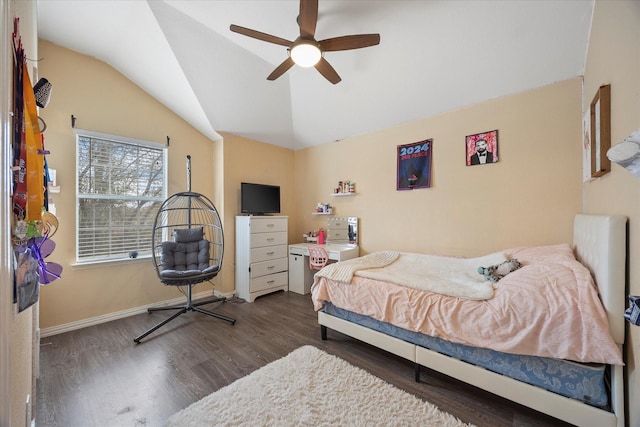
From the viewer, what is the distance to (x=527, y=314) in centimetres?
144

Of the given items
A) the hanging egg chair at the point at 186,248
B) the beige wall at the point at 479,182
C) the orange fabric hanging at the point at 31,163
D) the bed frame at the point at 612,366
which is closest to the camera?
the orange fabric hanging at the point at 31,163

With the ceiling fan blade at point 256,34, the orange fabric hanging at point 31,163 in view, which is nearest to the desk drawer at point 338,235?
the ceiling fan blade at point 256,34

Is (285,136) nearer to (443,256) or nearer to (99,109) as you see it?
(99,109)

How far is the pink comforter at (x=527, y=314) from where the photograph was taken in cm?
130

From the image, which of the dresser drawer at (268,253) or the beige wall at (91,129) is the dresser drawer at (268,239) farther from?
the beige wall at (91,129)

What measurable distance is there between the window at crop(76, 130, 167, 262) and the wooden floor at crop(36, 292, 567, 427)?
2.90ft

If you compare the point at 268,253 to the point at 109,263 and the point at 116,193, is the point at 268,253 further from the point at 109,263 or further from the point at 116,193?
the point at 116,193

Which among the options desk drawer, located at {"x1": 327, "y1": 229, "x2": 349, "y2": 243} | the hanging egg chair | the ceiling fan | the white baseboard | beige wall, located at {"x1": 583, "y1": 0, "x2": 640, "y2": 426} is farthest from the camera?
desk drawer, located at {"x1": 327, "y1": 229, "x2": 349, "y2": 243}

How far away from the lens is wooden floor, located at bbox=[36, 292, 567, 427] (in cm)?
157

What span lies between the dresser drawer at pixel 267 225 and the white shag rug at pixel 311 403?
77.7 inches

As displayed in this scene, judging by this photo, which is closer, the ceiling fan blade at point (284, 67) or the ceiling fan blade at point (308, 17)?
the ceiling fan blade at point (308, 17)

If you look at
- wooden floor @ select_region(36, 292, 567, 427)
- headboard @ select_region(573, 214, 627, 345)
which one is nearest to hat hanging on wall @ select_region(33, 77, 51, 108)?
→ wooden floor @ select_region(36, 292, 567, 427)

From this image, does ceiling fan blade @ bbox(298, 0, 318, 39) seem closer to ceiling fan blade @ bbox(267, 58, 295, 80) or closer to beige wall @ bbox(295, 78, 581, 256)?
ceiling fan blade @ bbox(267, 58, 295, 80)

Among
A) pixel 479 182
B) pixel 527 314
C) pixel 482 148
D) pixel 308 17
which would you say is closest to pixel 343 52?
pixel 308 17
